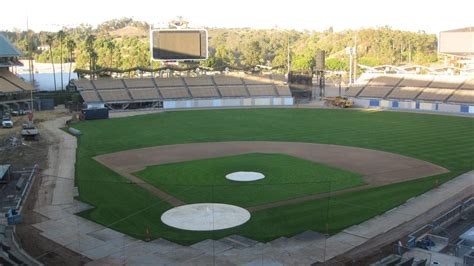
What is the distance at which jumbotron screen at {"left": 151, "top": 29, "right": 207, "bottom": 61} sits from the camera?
8394cm

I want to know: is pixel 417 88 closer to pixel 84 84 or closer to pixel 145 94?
pixel 145 94

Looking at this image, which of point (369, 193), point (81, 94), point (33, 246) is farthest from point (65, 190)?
point (81, 94)

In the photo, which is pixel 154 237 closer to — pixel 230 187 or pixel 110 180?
pixel 230 187

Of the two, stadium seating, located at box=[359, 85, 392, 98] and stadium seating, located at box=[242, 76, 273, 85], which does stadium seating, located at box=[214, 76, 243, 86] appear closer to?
stadium seating, located at box=[242, 76, 273, 85]

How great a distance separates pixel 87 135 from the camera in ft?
184

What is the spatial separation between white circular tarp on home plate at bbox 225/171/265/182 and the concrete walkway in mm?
10696

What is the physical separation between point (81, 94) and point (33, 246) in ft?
195

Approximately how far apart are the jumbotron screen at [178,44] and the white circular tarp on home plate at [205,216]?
58.9 m

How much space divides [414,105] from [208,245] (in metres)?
64.6

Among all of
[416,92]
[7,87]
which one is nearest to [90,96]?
[7,87]

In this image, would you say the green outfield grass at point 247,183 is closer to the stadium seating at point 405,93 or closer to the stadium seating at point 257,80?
the stadium seating at point 405,93

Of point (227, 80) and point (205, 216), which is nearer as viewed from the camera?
point (205, 216)

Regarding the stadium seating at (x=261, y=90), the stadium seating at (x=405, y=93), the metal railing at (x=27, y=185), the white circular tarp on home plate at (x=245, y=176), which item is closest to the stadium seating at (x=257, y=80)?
the stadium seating at (x=261, y=90)

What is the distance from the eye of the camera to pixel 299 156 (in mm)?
43375
